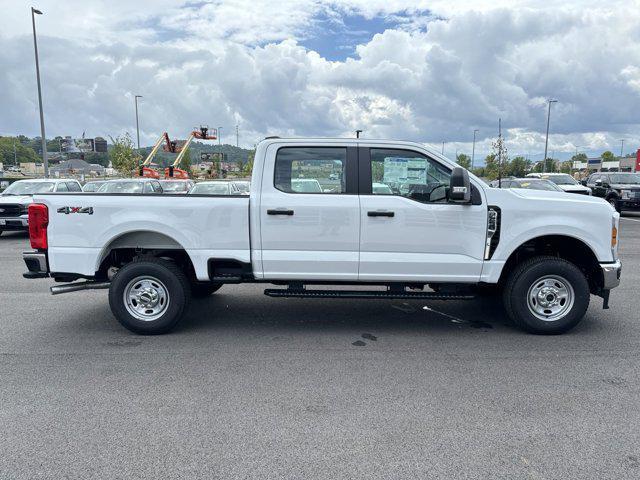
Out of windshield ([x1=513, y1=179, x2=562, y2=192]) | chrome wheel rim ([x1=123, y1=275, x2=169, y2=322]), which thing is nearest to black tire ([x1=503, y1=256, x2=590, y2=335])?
chrome wheel rim ([x1=123, y1=275, x2=169, y2=322])

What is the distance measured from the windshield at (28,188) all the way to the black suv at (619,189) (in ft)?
65.2

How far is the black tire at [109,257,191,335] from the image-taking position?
5316 millimetres

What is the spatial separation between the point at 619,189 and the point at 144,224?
64.8 ft

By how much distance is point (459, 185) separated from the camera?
4789 millimetres

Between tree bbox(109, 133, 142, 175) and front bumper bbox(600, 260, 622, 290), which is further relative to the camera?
tree bbox(109, 133, 142, 175)

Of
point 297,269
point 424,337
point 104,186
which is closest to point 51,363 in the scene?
point 297,269

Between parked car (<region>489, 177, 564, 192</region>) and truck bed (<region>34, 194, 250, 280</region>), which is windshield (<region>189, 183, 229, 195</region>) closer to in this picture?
parked car (<region>489, 177, 564, 192</region>)

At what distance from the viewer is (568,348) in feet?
16.3

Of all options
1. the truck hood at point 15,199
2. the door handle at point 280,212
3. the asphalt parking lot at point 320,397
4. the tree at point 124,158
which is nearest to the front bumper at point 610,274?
the asphalt parking lot at point 320,397

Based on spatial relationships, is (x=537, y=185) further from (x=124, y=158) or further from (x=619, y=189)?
(x=124, y=158)

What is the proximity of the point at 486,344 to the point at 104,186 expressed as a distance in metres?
15.3

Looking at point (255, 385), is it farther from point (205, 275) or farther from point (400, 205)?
point (400, 205)

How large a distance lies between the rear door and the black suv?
18.0 meters

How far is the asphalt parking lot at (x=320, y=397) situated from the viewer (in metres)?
3.05
